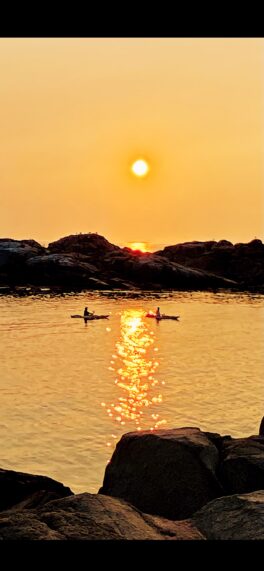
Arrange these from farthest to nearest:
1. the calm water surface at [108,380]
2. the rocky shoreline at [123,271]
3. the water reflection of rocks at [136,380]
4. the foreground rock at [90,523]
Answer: the rocky shoreline at [123,271] → the water reflection of rocks at [136,380] → the calm water surface at [108,380] → the foreground rock at [90,523]

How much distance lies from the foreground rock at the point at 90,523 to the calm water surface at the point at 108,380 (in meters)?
11.8

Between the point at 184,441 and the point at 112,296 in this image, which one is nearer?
the point at 184,441

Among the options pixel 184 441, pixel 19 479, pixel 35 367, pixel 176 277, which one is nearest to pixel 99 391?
pixel 35 367

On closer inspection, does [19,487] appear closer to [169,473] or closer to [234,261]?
[169,473]

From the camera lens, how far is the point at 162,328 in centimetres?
6431

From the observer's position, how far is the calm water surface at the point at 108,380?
71.5ft

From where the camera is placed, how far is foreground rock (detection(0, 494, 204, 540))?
16.0 feet

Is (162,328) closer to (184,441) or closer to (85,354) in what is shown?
(85,354)

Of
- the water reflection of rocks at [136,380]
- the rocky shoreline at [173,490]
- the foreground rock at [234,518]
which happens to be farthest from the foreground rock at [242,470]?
the water reflection of rocks at [136,380]

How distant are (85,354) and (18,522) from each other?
42328 mm

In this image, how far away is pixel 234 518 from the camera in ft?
19.8

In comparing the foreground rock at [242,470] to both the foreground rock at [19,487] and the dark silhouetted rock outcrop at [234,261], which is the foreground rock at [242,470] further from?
the dark silhouetted rock outcrop at [234,261]

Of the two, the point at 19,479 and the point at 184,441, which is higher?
the point at 184,441
